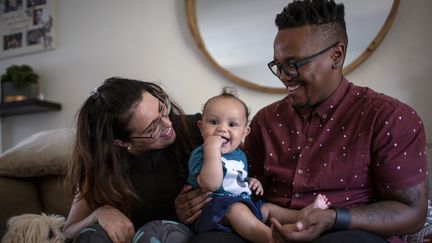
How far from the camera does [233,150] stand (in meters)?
1.29

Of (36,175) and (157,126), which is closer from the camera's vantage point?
(157,126)

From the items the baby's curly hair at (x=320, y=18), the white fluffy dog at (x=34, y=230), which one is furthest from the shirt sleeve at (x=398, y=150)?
the white fluffy dog at (x=34, y=230)

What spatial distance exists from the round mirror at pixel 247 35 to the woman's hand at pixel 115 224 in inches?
40.4

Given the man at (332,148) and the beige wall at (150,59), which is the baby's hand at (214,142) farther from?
the beige wall at (150,59)

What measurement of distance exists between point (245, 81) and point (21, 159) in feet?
3.78

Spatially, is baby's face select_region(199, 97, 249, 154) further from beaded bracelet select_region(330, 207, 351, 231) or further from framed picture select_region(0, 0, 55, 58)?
framed picture select_region(0, 0, 55, 58)

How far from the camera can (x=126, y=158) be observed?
141 centimetres

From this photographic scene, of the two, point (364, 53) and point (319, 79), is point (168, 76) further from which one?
point (319, 79)

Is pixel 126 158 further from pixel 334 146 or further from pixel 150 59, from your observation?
pixel 150 59

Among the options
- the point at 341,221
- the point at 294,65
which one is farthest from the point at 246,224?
the point at 294,65

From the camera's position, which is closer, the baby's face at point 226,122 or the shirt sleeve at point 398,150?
the shirt sleeve at point 398,150

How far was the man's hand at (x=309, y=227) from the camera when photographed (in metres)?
0.96

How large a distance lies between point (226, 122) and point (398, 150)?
507 mm

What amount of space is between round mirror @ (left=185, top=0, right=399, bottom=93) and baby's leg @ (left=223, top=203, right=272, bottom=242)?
0.97 metres
